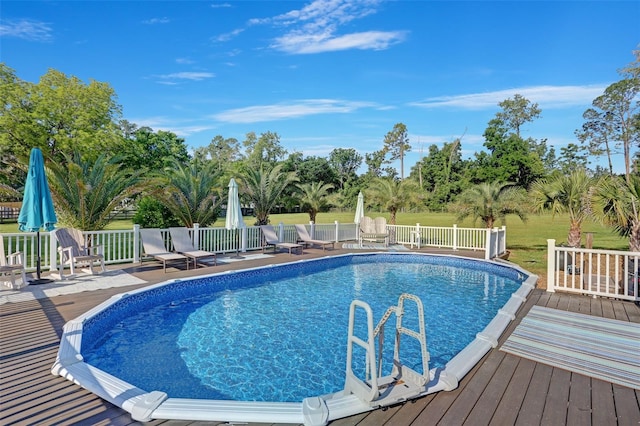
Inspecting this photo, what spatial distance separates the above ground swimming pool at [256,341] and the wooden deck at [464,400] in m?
0.12

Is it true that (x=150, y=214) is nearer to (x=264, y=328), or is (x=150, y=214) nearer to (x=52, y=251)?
(x=52, y=251)

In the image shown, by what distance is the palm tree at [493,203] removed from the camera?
13.7 meters

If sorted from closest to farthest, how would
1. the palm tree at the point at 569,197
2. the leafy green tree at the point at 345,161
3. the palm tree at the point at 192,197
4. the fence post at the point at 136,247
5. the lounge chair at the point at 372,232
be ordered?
the fence post at the point at 136,247, the palm tree at the point at 569,197, the palm tree at the point at 192,197, the lounge chair at the point at 372,232, the leafy green tree at the point at 345,161

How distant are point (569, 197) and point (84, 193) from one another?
13.7m

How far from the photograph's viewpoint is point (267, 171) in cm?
1422

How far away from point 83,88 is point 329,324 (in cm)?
2188

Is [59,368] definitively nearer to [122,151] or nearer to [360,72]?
[360,72]

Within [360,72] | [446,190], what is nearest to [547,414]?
[360,72]

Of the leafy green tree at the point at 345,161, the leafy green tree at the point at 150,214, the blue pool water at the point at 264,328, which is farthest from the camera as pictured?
the leafy green tree at the point at 345,161

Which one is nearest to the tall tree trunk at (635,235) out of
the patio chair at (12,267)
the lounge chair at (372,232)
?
the lounge chair at (372,232)

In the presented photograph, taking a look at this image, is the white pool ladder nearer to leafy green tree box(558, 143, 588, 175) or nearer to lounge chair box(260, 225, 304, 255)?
lounge chair box(260, 225, 304, 255)

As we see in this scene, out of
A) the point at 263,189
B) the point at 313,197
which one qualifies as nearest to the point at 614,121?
the point at 313,197

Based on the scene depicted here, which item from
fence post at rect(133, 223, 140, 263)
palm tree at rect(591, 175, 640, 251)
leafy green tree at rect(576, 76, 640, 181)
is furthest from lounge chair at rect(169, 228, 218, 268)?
leafy green tree at rect(576, 76, 640, 181)

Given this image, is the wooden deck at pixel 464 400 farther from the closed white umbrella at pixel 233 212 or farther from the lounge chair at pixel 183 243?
the closed white umbrella at pixel 233 212
